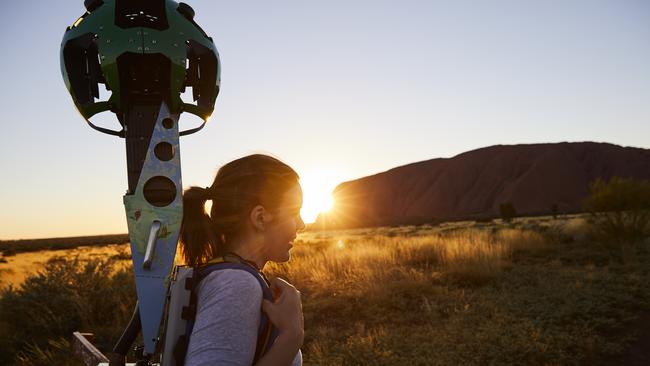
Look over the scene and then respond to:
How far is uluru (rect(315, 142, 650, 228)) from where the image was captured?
79750 millimetres

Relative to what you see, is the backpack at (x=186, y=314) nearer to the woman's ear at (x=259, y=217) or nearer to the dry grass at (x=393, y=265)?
the woman's ear at (x=259, y=217)

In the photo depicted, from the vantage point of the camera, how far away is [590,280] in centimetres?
940

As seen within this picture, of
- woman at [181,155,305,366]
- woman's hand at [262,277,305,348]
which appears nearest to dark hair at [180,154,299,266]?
woman at [181,155,305,366]

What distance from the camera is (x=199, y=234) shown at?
149cm

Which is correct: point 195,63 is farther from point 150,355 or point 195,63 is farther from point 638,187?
point 638,187

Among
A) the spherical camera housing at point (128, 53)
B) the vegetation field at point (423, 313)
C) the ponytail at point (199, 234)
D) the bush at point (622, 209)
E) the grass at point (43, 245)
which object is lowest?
the grass at point (43, 245)

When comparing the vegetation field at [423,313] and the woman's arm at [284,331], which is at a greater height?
the woman's arm at [284,331]

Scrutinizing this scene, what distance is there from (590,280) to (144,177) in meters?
10.8

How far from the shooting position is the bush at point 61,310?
22.6 ft

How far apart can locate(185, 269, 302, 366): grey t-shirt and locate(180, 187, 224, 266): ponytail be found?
346mm

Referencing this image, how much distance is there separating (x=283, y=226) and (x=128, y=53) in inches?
32.9

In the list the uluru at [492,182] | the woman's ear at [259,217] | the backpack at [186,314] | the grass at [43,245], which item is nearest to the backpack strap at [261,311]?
the backpack at [186,314]

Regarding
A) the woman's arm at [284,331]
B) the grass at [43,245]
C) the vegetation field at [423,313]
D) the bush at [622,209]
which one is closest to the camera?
the woman's arm at [284,331]

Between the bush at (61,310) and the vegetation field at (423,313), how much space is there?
21 mm
